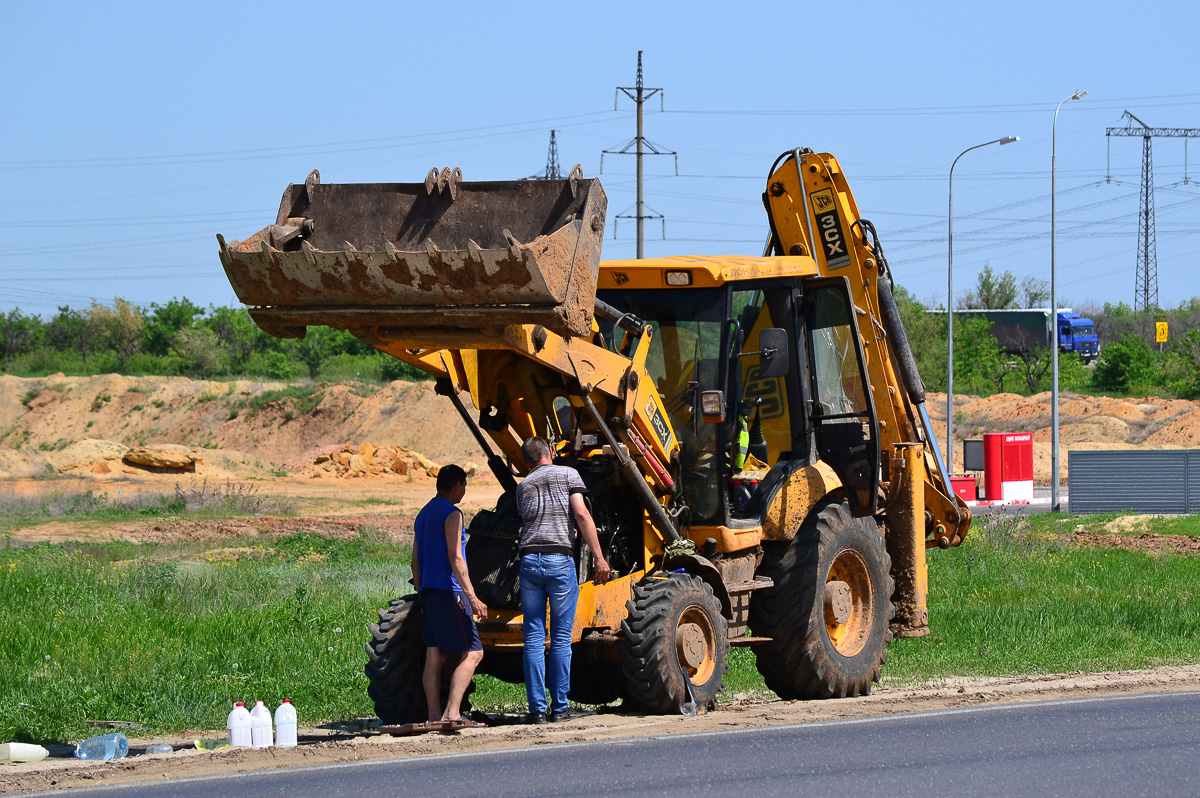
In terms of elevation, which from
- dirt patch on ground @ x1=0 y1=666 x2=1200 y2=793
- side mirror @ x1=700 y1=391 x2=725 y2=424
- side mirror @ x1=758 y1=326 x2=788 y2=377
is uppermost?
side mirror @ x1=758 y1=326 x2=788 y2=377

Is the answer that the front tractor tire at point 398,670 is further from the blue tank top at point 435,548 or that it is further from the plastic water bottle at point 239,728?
the plastic water bottle at point 239,728

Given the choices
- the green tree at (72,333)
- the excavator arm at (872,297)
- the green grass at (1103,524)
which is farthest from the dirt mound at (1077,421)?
the green tree at (72,333)

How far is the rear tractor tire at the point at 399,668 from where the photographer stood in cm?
895

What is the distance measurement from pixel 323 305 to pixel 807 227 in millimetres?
5188

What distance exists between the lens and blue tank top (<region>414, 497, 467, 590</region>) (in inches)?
335

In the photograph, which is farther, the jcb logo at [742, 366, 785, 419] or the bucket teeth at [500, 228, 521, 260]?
the jcb logo at [742, 366, 785, 419]

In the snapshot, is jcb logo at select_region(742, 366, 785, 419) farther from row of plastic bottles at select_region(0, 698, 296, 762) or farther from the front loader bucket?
row of plastic bottles at select_region(0, 698, 296, 762)

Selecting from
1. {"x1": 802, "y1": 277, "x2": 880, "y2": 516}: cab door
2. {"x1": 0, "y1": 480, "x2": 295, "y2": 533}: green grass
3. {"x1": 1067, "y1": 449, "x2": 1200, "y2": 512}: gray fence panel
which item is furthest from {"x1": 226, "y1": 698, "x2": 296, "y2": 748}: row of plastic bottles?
{"x1": 1067, "y1": 449, "x2": 1200, "y2": 512}: gray fence panel

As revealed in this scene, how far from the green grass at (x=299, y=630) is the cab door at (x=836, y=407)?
1844mm

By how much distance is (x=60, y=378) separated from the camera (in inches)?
2719

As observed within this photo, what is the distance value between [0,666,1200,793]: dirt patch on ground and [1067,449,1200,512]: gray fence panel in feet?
66.6

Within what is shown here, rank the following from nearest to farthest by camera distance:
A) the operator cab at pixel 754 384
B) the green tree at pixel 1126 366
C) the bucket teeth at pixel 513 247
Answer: the bucket teeth at pixel 513 247 → the operator cab at pixel 754 384 → the green tree at pixel 1126 366

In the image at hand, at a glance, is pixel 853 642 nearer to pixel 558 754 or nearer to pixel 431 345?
pixel 558 754

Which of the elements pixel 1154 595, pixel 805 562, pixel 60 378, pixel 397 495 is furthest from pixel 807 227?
pixel 60 378
